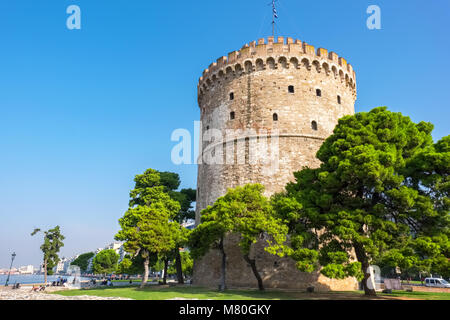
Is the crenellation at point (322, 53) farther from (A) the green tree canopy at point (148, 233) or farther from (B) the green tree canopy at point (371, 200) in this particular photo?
(A) the green tree canopy at point (148, 233)

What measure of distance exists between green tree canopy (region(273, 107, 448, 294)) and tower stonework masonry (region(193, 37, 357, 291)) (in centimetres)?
521

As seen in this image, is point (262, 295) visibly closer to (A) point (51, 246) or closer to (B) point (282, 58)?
(B) point (282, 58)

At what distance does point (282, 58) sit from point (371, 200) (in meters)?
11.4

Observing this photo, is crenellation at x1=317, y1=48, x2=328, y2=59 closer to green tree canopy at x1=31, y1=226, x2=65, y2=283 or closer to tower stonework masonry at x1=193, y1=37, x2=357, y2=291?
tower stonework masonry at x1=193, y1=37, x2=357, y2=291

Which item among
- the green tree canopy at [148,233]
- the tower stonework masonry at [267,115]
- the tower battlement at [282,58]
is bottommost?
the green tree canopy at [148,233]

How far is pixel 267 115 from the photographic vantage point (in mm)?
20078

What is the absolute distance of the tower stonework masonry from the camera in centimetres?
1930

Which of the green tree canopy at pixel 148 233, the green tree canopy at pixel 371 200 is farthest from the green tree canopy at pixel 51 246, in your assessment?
the green tree canopy at pixel 371 200

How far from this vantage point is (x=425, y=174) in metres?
12.4

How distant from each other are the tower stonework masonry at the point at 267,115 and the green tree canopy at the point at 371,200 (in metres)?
5.21

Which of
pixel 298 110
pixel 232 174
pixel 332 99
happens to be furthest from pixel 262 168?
pixel 332 99

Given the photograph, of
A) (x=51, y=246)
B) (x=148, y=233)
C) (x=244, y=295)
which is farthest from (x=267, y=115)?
(x=51, y=246)

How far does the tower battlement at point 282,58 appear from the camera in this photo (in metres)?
20.7

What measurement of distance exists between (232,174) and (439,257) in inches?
462
